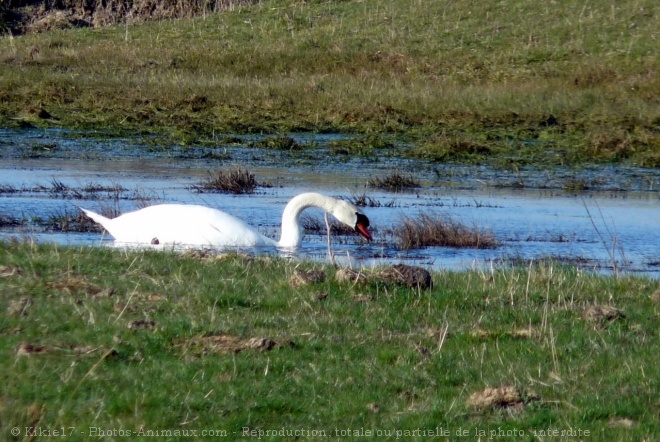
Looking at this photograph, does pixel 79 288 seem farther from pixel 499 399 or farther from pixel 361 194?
pixel 361 194

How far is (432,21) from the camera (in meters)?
34.0

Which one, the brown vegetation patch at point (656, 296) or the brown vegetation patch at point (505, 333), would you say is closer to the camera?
the brown vegetation patch at point (505, 333)

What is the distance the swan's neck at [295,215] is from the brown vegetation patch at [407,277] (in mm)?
3512

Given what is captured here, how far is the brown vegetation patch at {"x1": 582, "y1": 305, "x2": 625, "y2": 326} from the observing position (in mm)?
7555

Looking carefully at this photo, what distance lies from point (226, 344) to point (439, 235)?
267 inches

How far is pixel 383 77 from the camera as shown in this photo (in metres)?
28.5

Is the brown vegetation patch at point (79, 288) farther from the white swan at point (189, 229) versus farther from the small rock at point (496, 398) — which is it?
the white swan at point (189, 229)

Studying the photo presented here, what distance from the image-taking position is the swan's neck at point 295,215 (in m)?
11.7

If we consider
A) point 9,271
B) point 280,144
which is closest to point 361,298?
point 9,271

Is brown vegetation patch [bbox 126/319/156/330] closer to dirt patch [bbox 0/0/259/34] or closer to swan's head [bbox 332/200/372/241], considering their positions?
swan's head [bbox 332/200/372/241]

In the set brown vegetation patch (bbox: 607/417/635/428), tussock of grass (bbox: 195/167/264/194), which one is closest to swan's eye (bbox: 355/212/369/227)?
tussock of grass (bbox: 195/167/264/194)

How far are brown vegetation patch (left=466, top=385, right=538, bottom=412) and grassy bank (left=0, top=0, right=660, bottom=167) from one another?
1508cm

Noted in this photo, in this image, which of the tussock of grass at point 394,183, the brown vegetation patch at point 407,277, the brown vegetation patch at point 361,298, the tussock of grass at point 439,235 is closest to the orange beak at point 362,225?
the tussock of grass at point 439,235

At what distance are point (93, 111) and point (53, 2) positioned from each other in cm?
2472
